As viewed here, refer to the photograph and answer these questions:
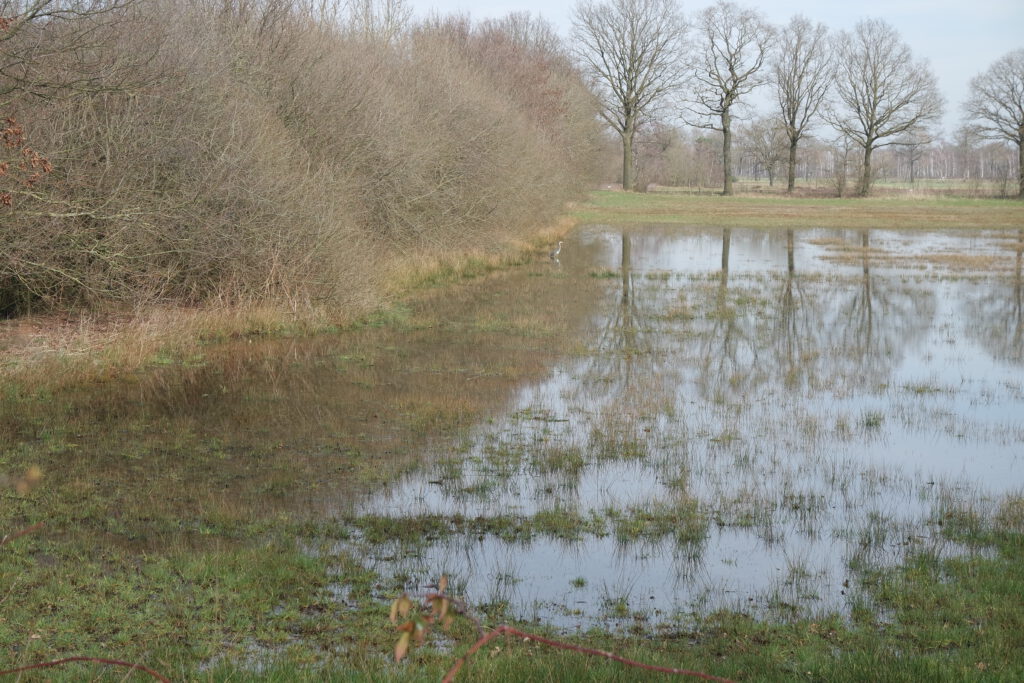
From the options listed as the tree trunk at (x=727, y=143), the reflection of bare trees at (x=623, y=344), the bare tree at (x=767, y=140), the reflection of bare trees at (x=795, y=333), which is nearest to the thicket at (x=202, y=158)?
the reflection of bare trees at (x=623, y=344)

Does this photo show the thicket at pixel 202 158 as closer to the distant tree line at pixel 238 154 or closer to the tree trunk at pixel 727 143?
the distant tree line at pixel 238 154

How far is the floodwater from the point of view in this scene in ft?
24.2

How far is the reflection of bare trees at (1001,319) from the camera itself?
17500 millimetres

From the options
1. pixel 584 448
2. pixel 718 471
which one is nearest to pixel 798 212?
pixel 584 448

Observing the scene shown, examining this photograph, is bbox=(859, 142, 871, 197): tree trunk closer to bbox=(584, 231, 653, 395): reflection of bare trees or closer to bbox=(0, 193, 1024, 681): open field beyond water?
bbox=(584, 231, 653, 395): reflection of bare trees

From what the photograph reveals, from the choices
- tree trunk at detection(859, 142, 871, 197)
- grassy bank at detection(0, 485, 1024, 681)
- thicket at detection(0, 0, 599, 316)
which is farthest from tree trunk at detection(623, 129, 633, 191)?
grassy bank at detection(0, 485, 1024, 681)

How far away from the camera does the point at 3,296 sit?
1591cm

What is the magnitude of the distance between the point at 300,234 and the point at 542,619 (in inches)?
495

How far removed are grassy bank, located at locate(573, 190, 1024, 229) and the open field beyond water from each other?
3745 centimetres

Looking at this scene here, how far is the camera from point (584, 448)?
10656 millimetres

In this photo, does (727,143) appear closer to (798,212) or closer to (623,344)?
(798,212)

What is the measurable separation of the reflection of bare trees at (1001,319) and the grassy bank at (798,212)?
2744 centimetres

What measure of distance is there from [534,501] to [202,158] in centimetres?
1009

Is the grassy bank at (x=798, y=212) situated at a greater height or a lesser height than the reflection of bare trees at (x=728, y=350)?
greater
